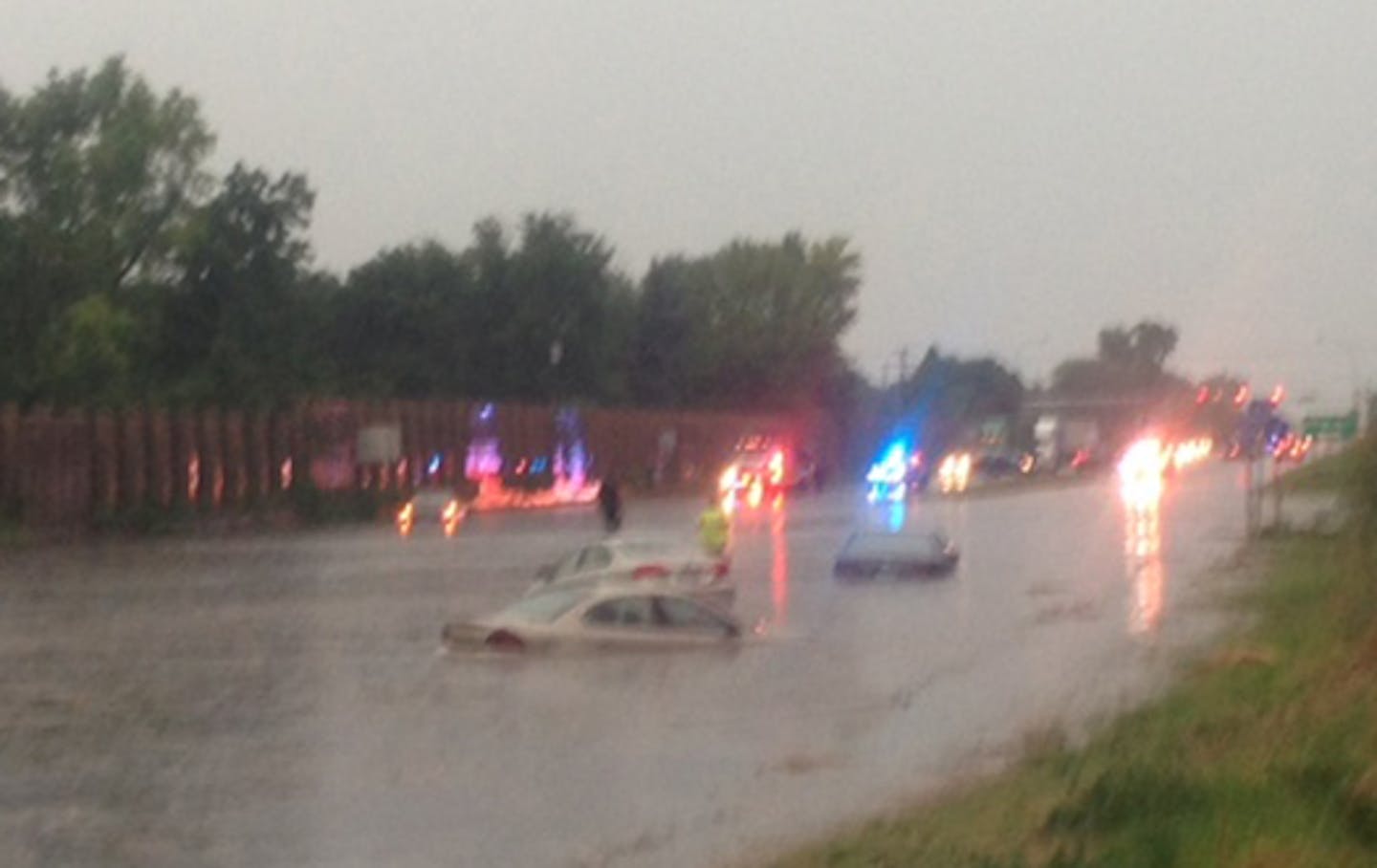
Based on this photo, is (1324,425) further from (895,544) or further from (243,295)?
(243,295)

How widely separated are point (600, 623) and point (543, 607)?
0.87 m

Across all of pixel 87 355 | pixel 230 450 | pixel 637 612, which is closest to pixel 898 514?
pixel 230 450

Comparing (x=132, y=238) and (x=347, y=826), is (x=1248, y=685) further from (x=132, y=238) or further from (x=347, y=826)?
(x=132, y=238)

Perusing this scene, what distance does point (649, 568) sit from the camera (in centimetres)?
3400

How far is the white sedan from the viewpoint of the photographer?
1309 inches

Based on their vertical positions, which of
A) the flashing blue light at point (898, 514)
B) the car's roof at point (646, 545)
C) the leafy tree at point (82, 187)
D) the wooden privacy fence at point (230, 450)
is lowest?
the flashing blue light at point (898, 514)

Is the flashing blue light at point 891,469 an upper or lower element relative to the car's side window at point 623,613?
upper

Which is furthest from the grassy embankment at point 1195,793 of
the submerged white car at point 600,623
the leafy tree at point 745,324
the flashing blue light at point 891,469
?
the leafy tree at point 745,324

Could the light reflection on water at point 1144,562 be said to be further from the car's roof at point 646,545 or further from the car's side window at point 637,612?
the car's side window at point 637,612

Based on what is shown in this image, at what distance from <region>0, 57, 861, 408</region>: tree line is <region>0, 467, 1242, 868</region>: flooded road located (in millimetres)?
32617

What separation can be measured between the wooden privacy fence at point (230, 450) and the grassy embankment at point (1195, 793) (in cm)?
4844

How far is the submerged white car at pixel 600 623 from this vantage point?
2917 cm

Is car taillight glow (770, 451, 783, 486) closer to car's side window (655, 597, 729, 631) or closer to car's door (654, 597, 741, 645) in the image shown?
car's door (654, 597, 741, 645)

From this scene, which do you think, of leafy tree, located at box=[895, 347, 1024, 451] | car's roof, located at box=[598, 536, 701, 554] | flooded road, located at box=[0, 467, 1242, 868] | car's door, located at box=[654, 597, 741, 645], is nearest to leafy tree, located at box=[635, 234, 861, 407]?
leafy tree, located at box=[895, 347, 1024, 451]
